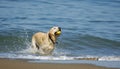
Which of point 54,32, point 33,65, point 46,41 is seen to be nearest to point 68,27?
point 46,41

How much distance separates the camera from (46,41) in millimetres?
11742

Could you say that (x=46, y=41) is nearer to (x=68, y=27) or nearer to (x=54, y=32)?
(x=54, y=32)

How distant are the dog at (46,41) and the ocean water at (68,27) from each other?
0.25 m

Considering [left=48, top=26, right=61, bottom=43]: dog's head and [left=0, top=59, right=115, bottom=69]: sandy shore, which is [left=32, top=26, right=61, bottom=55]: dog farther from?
[left=0, top=59, right=115, bottom=69]: sandy shore

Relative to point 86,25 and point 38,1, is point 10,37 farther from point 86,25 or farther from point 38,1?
point 38,1

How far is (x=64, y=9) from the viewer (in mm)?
20141

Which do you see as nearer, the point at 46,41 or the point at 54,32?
the point at 54,32

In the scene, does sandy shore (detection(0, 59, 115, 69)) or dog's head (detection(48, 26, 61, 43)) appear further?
dog's head (detection(48, 26, 61, 43))

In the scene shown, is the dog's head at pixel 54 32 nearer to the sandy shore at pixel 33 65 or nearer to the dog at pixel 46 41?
the dog at pixel 46 41

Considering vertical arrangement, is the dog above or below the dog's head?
below

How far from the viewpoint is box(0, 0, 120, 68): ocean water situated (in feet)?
36.3

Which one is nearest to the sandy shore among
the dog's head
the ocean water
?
the ocean water

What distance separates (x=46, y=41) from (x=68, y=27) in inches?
158

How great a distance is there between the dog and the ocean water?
9.9 inches
